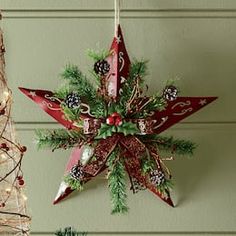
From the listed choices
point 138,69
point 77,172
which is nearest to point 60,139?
point 77,172

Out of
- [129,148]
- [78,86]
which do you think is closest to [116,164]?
[129,148]

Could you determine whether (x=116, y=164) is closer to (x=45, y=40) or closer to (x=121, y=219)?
(x=121, y=219)

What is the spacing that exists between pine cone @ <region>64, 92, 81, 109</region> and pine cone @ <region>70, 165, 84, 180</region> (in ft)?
0.37

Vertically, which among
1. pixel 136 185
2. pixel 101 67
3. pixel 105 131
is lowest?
pixel 136 185

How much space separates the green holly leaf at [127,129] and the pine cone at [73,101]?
86mm

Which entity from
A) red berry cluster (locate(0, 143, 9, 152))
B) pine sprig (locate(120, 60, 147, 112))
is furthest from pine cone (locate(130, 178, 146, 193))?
red berry cluster (locate(0, 143, 9, 152))

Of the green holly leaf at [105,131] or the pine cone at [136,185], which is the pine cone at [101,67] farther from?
the pine cone at [136,185]

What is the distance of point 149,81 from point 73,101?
21 centimetres

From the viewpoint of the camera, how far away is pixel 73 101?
98 cm

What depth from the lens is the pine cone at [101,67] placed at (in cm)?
95

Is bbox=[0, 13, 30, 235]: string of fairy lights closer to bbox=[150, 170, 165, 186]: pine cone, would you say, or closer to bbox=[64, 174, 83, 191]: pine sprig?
bbox=[64, 174, 83, 191]: pine sprig

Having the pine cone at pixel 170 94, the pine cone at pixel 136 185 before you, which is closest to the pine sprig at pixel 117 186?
the pine cone at pixel 136 185

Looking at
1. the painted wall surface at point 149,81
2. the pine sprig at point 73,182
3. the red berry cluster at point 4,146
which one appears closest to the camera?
the red berry cluster at point 4,146

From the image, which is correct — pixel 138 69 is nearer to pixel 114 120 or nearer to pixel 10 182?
pixel 114 120
